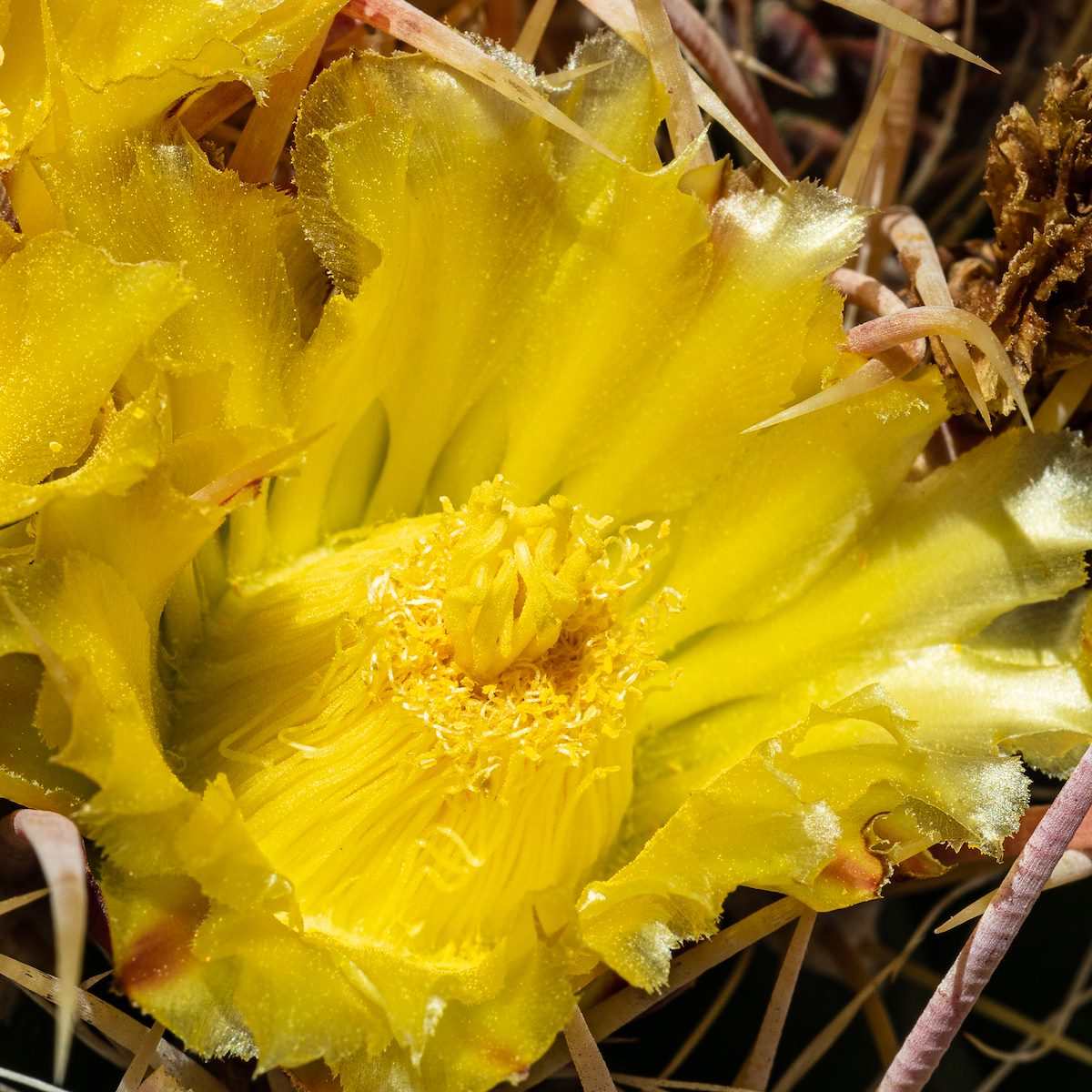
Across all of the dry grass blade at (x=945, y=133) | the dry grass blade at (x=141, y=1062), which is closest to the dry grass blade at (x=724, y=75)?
the dry grass blade at (x=945, y=133)

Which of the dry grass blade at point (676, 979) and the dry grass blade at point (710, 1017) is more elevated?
the dry grass blade at point (676, 979)

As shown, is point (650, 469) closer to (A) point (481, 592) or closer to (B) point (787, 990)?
(A) point (481, 592)

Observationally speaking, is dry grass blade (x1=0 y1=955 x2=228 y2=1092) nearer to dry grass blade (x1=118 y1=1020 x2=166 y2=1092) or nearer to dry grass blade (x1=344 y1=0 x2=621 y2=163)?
dry grass blade (x1=118 y1=1020 x2=166 y2=1092)

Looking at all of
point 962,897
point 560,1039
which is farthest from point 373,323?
point 962,897

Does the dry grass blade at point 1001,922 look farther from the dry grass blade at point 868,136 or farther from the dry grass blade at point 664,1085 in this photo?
the dry grass blade at point 868,136

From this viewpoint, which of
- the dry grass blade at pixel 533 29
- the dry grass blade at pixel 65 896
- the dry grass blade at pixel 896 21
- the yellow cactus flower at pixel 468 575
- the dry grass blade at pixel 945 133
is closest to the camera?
the dry grass blade at pixel 65 896

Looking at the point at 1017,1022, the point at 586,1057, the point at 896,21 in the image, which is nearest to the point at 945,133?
the point at 896,21

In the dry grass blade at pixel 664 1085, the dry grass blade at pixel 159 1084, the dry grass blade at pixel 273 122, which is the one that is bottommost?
the dry grass blade at pixel 664 1085
